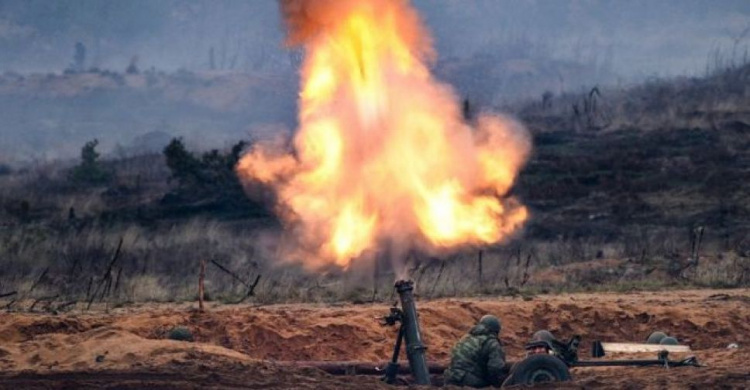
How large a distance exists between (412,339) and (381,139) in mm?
6733

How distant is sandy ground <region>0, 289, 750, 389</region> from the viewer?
14.8m

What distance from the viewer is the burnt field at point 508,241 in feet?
Result: 88.2

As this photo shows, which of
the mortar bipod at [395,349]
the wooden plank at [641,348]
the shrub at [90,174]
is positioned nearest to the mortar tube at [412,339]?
the mortar bipod at [395,349]

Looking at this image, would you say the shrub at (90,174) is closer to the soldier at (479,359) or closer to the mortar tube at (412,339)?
the mortar tube at (412,339)

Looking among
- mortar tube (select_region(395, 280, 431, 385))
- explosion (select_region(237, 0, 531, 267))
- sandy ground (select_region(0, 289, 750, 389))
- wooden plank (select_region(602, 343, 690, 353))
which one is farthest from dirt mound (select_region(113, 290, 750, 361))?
mortar tube (select_region(395, 280, 431, 385))

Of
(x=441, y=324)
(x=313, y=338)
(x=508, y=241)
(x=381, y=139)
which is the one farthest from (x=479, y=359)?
(x=508, y=241)

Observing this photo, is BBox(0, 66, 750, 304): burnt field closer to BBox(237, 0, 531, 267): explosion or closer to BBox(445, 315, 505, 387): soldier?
BBox(237, 0, 531, 267): explosion

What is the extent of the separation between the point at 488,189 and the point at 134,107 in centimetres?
10016

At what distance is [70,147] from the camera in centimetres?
Result: 10269

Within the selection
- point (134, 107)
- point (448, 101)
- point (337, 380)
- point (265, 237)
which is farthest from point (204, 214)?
point (134, 107)

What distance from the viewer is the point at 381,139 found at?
21891 millimetres

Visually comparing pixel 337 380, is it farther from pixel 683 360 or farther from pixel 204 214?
pixel 204 214

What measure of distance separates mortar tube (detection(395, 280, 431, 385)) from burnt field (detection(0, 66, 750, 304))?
8.64m

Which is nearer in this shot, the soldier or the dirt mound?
the soldier
